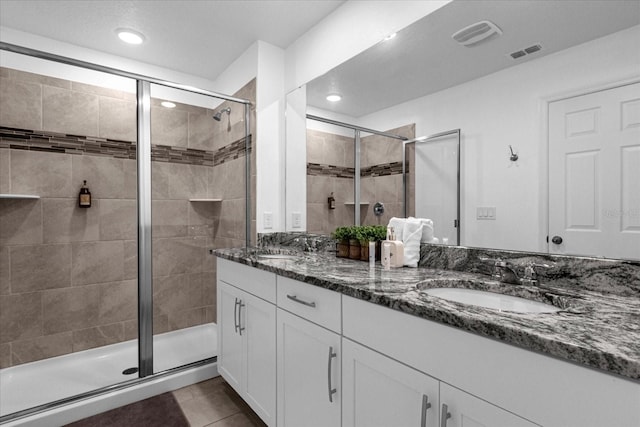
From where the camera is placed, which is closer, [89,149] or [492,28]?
[492,28]

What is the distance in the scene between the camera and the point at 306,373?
1.30 m

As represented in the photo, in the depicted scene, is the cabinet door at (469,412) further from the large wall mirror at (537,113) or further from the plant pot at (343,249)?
the plant pot at (343,249)

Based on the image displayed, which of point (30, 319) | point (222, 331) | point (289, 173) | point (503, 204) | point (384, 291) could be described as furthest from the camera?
point (289, 173)

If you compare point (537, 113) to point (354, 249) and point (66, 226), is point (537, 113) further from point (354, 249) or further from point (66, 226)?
point (66, 226)

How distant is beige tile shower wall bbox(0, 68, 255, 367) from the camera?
2227 mm

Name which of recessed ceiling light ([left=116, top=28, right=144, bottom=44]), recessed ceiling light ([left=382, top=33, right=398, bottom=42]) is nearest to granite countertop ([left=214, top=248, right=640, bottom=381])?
recessed ceiling light ([left=382, top=33, right=398, bottom=42])

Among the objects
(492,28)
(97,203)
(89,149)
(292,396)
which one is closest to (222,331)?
(292,396)

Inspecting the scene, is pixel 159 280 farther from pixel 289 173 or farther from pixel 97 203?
pixel 289 173

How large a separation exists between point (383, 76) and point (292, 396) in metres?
1.62

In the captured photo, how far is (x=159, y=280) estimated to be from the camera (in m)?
2.30

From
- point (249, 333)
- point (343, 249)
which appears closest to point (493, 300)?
point (343, 249)

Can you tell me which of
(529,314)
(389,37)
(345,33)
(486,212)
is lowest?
(529,314)

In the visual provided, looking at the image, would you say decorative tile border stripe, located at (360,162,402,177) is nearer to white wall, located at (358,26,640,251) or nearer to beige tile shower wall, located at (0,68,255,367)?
white wall, located at (358,26,640,251)

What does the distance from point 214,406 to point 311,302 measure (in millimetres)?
1187
